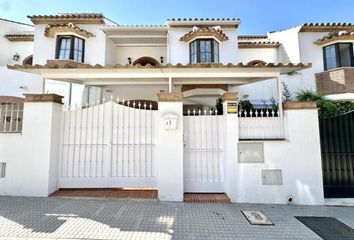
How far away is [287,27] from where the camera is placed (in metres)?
15.0

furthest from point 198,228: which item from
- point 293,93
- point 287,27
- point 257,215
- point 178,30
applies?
point 287,27

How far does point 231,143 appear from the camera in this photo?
6242mm

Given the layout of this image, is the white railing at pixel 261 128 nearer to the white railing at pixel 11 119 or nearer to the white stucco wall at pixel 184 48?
the white railing at pixel 11 119

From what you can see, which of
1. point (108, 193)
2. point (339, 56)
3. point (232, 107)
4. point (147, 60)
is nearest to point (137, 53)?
point (147, 60)

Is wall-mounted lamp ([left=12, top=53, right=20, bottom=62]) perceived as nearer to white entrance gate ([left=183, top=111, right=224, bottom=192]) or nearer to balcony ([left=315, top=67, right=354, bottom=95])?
white entrance gate ([left=183, top=111, right=224, bottom=192])

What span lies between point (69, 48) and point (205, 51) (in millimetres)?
8579

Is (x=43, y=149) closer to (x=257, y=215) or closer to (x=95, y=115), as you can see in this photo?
(x=95, y=115)

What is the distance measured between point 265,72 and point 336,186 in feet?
13.6

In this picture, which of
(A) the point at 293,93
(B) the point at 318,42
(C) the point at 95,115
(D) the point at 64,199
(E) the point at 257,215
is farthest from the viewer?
(B) the point at 318,42

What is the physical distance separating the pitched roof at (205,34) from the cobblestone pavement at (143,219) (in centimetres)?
1080

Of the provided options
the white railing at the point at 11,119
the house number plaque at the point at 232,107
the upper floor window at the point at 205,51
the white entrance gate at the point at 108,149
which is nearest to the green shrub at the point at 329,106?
the house number plaque at the point at 232,107

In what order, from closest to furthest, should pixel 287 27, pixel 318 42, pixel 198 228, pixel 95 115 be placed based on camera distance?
pixel 198 228 < pixel 95 115 < pixel 318 42 < pixel 287 27

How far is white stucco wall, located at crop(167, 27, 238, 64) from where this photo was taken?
1378cm

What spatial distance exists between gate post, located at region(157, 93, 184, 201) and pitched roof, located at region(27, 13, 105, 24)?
10.6 m
